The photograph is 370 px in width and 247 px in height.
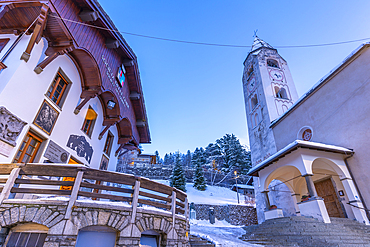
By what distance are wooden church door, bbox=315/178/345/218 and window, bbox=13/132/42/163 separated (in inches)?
582

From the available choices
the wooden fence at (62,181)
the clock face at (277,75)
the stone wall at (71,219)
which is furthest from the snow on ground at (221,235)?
the clock face at (277,75)

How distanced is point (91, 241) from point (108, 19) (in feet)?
32.3

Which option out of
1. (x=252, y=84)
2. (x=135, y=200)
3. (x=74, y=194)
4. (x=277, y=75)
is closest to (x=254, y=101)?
(x=252, y=84)

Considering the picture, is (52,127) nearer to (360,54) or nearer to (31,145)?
(31,145)

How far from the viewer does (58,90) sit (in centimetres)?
856

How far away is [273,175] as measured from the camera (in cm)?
1283

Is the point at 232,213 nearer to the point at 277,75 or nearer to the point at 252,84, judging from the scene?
the point at 252,84

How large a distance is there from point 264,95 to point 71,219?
2055cm

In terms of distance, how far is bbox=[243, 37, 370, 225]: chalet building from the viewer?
32.4 feet

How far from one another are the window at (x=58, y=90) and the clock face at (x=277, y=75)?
2135cm

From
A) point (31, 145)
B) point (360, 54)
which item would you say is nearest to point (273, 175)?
point (360, 54)

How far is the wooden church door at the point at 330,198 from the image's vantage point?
10.9 meters

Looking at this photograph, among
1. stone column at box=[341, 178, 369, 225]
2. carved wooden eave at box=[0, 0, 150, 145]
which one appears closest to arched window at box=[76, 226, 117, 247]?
carved wooden eave at box=[0, 0, 150, 145]

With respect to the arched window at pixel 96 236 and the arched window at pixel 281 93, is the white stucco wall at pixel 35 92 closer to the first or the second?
the arched window at pixel 96 236
